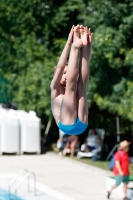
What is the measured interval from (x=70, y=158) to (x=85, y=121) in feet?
45.9

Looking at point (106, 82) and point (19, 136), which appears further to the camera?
point (19, 136)

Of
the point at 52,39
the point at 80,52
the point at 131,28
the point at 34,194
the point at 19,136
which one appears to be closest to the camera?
the point at 80,52

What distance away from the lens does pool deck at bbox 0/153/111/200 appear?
14.5 meters

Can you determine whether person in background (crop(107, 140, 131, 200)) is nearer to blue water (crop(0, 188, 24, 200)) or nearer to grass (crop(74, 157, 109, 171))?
blue water (crop(0, 188, 24, 200))

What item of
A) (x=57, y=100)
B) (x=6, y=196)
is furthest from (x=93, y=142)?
(x=57, y=100)

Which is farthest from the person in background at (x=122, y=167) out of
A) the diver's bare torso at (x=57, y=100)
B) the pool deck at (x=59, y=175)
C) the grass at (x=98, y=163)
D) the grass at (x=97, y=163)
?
the diver's bare torso at (x=57, y=100)

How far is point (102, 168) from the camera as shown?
61.8ft

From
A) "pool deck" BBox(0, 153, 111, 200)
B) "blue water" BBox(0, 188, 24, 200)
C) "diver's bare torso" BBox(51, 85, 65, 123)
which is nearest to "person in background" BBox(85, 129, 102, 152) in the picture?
"pool deck" BBox(0, 153, 111, 200)

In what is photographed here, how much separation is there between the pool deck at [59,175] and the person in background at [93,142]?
2.68ft

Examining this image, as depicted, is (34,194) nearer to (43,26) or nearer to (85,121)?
(85,121)

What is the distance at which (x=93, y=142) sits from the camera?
68.3 ft

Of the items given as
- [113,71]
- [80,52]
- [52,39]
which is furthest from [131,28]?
[80,52]

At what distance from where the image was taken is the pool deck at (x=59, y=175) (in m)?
14.5

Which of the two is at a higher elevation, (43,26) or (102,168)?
(43,26)
